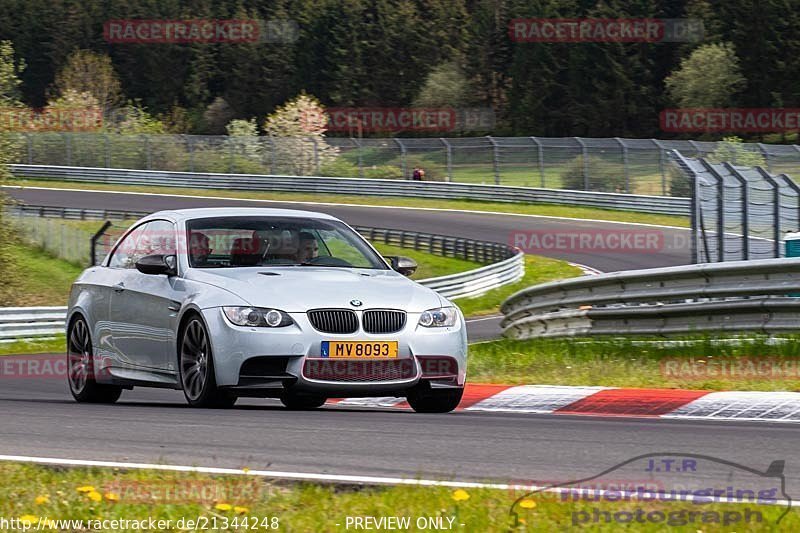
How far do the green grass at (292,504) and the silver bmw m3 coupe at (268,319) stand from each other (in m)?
2.79

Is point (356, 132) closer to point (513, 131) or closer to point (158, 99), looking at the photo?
point (513, 131)

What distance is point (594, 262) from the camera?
3878cm

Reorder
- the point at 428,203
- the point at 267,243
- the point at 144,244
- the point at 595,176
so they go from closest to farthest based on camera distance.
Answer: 1. the point at 267,243
2. the point at 144,244
3. the point at 595,176
4. the point at 428,203

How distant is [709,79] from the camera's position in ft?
301

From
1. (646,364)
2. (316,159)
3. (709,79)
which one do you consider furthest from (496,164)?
(646,364)

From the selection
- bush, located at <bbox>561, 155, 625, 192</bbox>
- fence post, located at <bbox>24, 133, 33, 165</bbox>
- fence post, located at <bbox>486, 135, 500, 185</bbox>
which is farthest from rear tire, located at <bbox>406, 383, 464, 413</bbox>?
fence post, located at <bbox>24, 133, 33, 165</bbox>

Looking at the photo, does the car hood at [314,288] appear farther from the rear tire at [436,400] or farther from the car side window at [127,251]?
the car side window at [127,251]

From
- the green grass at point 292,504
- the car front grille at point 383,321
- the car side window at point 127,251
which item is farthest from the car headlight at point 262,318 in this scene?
the green grass at point 292,504

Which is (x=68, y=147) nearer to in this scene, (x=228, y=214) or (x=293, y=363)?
(x=228, y=214)

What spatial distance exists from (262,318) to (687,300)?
6.30 meters

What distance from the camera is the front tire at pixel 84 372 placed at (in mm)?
10852

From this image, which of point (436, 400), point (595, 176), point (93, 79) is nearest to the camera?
point (436, 400)

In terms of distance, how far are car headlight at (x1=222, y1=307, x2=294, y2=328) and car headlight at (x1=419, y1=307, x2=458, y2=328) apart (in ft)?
3.00

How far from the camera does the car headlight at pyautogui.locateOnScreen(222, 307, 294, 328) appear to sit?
877 centimetres
